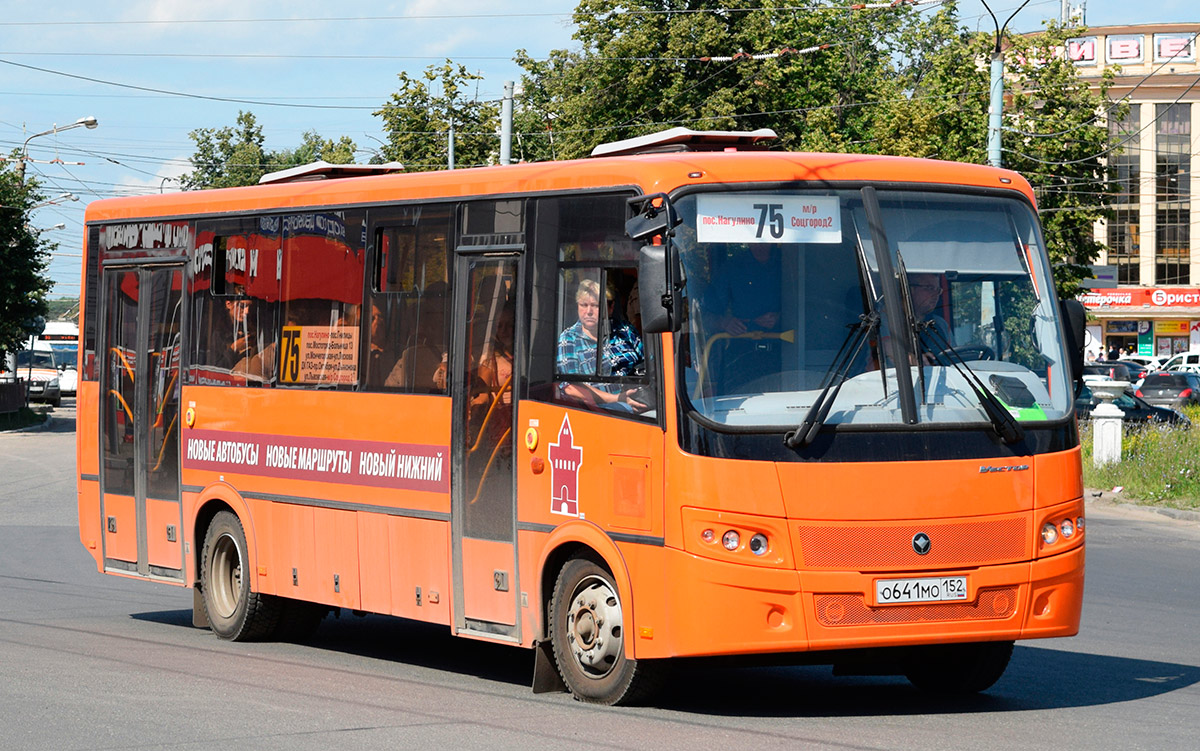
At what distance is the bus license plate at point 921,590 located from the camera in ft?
26.0

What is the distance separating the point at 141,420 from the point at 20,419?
126 feet

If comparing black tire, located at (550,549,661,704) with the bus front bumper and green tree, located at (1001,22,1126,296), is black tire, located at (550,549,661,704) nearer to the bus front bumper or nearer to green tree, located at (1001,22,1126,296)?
the bus front bumper

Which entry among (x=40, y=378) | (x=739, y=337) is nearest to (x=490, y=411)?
(x=739, y=337)

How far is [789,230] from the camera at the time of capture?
27.2 ft

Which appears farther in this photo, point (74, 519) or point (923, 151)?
point (923, 151)

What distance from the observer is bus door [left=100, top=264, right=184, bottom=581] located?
12.7 m

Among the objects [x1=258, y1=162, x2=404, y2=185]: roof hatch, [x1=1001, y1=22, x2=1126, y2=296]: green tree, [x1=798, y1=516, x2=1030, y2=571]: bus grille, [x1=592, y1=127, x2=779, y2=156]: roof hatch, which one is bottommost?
[x1=798, y1=516, x2=1030, y2=571]: bus grille

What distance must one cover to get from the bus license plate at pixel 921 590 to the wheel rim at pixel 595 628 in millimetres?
1330

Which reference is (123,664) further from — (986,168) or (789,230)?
(986,168)

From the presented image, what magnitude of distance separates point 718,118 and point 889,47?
2931 centimetres

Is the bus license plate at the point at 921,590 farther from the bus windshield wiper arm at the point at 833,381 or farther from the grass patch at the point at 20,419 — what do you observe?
the grass patch at the point at 20,419

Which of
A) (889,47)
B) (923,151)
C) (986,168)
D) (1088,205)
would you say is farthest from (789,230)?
(889,47)

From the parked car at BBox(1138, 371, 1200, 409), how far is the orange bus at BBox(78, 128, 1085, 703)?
4558 centimetres

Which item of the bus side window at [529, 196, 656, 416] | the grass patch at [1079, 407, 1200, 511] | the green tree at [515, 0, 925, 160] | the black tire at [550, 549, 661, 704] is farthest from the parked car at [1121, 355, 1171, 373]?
the black tire at [550, 549, 661, 704]
